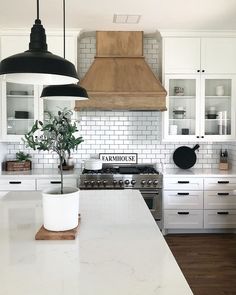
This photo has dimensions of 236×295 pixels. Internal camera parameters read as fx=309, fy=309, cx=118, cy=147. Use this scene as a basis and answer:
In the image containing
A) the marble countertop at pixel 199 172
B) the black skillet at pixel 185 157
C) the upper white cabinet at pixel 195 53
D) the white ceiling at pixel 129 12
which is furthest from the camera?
the black skillet at pixel 185 157

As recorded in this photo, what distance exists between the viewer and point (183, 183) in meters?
3.98

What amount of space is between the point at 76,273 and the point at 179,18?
10.8 ft

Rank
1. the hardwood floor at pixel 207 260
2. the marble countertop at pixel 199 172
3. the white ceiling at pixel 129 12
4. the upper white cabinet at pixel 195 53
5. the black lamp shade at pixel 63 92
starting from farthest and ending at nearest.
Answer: the upper white cabinet at pixel 195 53, the marble countertop at pixel 199 172, the white ceiling at pixel 129 12, the hardwood floor at pixel 207 260, the black lamp shade at pixel 63 92

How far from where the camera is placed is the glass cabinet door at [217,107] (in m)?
4.19

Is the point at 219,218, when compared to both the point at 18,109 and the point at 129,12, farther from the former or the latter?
the point at 18,109

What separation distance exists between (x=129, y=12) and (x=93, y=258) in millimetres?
2909

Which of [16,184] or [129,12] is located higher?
[129,12]

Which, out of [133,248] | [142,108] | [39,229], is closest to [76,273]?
[133,248]

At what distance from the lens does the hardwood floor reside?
2801mm

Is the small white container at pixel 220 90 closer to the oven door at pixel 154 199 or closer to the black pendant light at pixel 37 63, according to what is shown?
the oven door at pixel 154 199

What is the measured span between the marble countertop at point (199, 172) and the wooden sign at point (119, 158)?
1.68 ft

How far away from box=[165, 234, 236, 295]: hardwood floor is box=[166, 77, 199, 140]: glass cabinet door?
53.8 inches

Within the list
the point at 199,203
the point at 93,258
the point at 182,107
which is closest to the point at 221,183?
the point at 199,203

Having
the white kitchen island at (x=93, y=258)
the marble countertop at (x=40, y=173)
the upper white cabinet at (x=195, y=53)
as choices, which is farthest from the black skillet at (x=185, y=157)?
the white kitchen island at (x=93, y=258)
